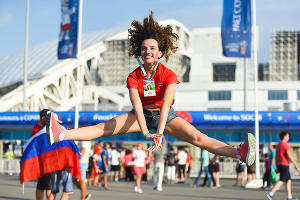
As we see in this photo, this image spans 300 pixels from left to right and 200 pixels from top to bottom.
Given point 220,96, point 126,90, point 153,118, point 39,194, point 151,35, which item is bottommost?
point 39,194

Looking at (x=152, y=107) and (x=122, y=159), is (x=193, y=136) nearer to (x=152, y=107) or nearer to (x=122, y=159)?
(x=152, y=107)

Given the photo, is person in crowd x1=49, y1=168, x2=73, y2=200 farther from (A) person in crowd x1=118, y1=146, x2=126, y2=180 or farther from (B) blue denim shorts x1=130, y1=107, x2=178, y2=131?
(A) person in crowd x1=118, y1=146, x2=126, y2=180

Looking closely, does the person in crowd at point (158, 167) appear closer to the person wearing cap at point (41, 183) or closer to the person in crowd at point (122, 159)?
the person in crowd at point (122, 159)

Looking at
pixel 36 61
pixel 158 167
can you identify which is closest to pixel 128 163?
pixel 158 167

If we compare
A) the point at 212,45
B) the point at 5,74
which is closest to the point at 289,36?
the point at 212,45

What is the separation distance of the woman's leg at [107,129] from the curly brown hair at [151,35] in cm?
77

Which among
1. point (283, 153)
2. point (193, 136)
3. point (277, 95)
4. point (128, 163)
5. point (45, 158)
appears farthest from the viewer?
point (277, 95)

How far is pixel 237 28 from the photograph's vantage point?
20328 millimetres

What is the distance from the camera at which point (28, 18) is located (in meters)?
31.7

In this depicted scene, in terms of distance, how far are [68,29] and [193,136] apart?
692 inches

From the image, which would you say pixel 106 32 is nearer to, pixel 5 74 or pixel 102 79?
pixel 102 79

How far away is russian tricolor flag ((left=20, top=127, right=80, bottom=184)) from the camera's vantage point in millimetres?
8875

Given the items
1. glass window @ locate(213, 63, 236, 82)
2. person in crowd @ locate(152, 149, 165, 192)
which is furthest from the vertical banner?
glass window @ locate(213, 63, 236, 82)

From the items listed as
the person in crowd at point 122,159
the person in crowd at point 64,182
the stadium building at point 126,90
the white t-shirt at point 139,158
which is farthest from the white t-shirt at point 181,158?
the person in crowd at point 64,182
